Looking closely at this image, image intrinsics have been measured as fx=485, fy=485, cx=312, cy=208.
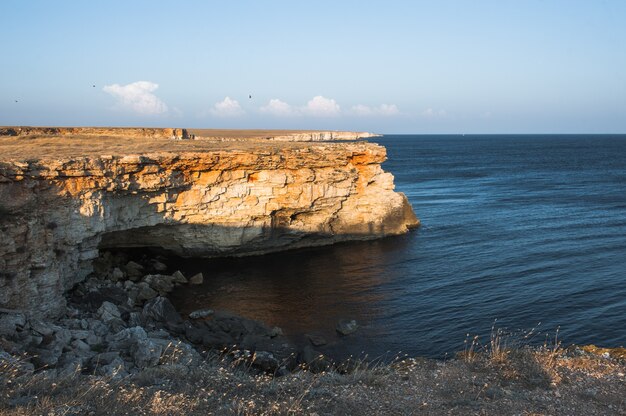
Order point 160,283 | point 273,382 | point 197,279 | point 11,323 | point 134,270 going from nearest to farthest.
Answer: point 273,382 → point 11,323 → point 160,283 → point 197,279 → point 134,270

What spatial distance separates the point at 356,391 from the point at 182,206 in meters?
18.3

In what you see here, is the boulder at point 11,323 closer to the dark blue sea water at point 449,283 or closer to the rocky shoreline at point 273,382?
the rocky shoreline at point 273,382

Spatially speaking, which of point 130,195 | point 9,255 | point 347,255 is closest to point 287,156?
point 347,255

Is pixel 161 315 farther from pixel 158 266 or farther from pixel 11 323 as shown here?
pixel 158 266

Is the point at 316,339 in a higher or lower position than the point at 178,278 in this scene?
lower

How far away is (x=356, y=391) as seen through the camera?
9672 millimetres

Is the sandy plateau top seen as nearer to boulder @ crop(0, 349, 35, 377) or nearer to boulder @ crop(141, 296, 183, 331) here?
boulder @ crop(141, 296, 183, 331)

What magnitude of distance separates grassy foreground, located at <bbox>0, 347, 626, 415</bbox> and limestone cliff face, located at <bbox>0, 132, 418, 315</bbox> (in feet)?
32.3

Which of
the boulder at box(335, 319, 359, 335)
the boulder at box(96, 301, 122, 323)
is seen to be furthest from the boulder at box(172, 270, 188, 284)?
the boulder at box(335, 319, 359, 335)

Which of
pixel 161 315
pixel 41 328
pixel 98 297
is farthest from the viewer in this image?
pixel 98 297

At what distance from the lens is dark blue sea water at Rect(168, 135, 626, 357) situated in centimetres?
1831

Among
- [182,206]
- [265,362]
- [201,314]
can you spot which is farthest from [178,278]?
[265,362]

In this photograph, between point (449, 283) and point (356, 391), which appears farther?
point (449, 283)

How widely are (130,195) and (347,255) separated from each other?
42.7 ft
